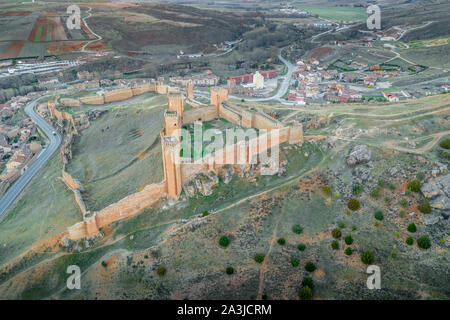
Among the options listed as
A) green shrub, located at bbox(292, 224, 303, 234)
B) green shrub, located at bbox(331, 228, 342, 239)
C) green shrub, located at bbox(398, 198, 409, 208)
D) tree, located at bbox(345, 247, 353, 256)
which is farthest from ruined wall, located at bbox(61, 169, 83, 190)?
green shrub, located at bbox(398, 198, 409, 208)

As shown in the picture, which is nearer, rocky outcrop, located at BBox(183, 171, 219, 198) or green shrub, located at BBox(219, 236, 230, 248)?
green shrub, located at BBox(219, 236, 230, 248)

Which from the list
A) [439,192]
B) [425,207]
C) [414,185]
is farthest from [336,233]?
[439,192]

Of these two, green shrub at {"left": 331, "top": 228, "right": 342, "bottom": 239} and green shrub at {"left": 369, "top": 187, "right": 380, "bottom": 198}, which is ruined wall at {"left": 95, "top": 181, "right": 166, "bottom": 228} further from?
green shrub at {"left": 369, "top": 187, "right": 380, "bottom": 198}

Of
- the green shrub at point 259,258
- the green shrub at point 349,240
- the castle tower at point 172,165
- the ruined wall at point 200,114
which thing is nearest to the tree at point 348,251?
the green shrub at point 349,240

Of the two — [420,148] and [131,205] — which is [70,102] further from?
[420,148]

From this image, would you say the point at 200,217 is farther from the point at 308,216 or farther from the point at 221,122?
the point at 221,122
